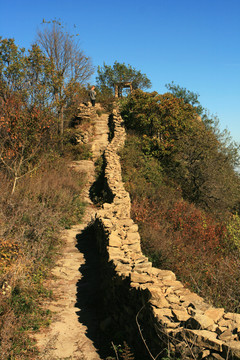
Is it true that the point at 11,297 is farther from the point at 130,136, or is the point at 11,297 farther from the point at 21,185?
the point at 130,136

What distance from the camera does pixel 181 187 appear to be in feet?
55.4

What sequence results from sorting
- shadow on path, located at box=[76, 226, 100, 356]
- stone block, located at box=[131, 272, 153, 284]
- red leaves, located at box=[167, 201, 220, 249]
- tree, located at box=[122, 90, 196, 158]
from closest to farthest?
stone block, located at box=[131, 272, 153, 284] < shadow on path, located at box=[76, 226, 100, 356] < red leaves, located at box=[167, 201, 220, 249] < tree, located at box=[122, 90, 196, 158]

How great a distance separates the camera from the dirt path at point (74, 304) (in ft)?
14.0

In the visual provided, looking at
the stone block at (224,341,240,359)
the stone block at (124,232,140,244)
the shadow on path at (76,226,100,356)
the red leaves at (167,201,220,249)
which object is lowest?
the shadow on path at (76,226,100,356)

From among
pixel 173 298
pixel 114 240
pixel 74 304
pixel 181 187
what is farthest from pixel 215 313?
pixel 181 187

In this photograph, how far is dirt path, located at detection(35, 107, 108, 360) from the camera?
4.28 metres

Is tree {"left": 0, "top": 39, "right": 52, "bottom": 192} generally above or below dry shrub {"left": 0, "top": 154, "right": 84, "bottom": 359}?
above

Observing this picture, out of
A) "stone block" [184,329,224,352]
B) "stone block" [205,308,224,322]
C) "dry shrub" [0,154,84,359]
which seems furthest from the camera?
"dry shrub" [0,154,84,359]

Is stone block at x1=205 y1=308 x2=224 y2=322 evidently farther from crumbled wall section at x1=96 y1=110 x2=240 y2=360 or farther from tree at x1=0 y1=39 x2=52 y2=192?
tree at x1=0 y1=39 x2=52 y2=192

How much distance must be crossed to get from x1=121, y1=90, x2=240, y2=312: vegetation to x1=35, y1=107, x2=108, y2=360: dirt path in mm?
1859

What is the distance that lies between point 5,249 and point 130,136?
14508mm

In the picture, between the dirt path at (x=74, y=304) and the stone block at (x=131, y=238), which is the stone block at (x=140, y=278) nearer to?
the dirt path at (x=74, y=304)

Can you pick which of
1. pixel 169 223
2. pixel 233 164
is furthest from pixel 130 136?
pixel 169 223

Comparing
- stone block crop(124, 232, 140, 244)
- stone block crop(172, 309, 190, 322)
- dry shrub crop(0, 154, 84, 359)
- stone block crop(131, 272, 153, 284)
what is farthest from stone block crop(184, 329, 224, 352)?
stone block crop(124, 232, 140, 244)
